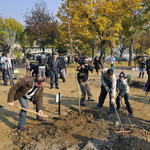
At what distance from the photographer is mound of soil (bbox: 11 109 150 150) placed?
3.22 m

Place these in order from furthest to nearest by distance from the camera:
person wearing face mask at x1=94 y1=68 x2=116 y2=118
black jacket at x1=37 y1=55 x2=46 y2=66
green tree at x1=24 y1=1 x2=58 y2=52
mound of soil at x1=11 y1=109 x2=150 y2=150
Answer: green tree at x1=24 y1=1 x2=58 y2=52 → black jacket at x1=37 y1=55 x2=46 y2=66 → person wearing face mask at x1=94 y1=68 x2=116 y2=118 → mound of soil at x1=11 y1=109 x2=150 y2=150

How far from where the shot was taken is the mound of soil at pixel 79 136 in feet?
10.6

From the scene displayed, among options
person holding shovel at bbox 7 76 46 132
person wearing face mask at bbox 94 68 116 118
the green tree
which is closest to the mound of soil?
person holding shovel at bbox 7 76 46 132

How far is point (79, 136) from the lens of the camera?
3.79m

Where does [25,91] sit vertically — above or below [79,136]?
above

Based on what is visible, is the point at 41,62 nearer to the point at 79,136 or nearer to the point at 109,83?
the point at 109,83

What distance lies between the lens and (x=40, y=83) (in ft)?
11.8

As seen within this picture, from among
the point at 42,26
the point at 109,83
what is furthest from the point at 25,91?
the point at 42,26

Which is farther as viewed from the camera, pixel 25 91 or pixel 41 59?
pixel 41 59

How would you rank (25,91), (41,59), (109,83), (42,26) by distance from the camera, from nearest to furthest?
(25,91), (109,83), (41,59), (42,26)

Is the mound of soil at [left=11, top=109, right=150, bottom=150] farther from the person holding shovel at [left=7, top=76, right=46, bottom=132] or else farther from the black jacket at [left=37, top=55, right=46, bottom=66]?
the black jacket at [left=37, top=55, right=46, bottom=66]

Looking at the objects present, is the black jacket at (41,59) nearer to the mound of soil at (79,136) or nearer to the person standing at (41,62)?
the person standing at (41,62)

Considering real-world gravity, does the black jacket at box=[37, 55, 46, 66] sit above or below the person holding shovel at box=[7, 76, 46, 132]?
above

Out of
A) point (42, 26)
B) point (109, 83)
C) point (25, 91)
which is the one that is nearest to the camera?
point (25, 91)
